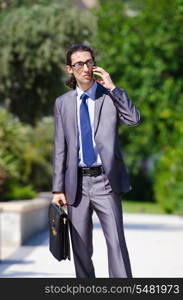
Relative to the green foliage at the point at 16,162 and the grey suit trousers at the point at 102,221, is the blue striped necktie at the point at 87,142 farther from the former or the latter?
the green foliage at the point at 16,162

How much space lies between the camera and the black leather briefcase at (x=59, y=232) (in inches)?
250

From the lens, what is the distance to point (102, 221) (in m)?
6.35

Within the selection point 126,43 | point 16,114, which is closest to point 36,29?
point 16,114

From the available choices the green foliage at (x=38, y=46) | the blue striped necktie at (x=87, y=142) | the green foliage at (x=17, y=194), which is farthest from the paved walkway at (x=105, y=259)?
the green foliage at (x=38, y=46)

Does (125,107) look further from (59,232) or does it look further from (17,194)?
(17,194)

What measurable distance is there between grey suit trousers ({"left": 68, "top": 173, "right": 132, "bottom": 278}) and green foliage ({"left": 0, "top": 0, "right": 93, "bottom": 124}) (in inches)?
633

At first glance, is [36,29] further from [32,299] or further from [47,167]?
[32,299]

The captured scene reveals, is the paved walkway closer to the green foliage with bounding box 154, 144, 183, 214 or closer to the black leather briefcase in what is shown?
the black leather briefcase

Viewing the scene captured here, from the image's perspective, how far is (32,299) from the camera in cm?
620

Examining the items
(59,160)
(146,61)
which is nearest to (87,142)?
(59,160)

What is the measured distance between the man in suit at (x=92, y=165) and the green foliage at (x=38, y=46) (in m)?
15.9

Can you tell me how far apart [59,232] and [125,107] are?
3.05ft

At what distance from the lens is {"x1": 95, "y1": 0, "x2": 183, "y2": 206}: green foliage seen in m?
41.1

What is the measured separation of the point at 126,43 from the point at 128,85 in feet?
6.02
